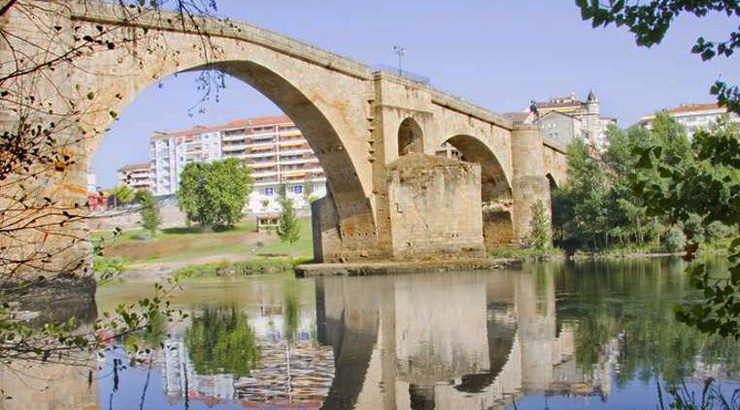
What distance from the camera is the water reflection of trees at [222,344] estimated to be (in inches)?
400

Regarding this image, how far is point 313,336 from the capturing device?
12898mm

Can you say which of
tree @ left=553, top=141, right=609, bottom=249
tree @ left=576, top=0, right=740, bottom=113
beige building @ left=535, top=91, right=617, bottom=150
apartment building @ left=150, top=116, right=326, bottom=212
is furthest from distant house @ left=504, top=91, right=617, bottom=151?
tree @ left=576, top=0, right=740, bottom=113

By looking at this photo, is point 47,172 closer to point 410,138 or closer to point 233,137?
point 410,138

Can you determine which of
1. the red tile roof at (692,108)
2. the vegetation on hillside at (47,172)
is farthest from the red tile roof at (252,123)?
the vegetation on hillside at (47,172)

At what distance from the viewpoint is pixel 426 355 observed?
10523 millimetres

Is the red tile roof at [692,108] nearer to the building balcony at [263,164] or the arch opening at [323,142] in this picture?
the building balcony at [263,164]

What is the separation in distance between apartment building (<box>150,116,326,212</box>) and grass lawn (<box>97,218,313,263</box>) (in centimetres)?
3829

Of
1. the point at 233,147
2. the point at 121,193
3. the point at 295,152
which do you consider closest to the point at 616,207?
the point at 121,193

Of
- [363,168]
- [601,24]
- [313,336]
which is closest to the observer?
[601,24]

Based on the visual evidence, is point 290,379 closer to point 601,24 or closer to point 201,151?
point 601,24

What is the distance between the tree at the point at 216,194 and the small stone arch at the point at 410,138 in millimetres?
38752

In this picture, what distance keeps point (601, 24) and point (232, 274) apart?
32472mm

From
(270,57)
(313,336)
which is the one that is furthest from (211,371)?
(270,57)

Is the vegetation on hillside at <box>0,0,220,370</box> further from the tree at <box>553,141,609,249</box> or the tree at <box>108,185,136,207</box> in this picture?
the tree at <box>553,141,609,249</box>
